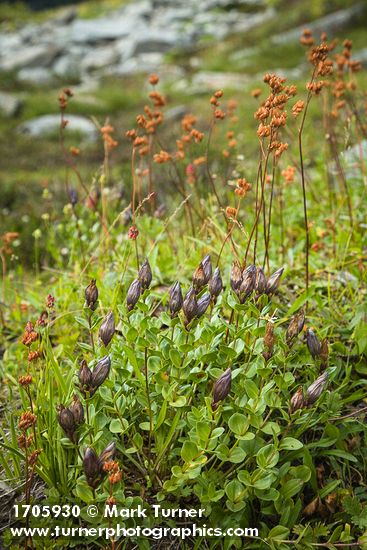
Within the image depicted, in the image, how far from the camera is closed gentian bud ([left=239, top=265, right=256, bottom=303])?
67.9 inches

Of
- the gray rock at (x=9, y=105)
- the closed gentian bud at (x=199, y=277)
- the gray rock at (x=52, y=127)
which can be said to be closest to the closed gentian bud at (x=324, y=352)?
the closed gentian bud at (x=199, y=277)

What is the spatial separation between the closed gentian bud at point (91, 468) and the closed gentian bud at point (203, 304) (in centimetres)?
51

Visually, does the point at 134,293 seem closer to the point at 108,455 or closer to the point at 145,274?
the point at 145,274

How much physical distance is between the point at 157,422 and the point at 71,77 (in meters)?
20.5

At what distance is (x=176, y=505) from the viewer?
1664mm

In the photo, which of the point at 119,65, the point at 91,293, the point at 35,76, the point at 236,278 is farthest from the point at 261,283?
the point at 119,65

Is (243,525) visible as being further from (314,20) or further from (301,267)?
(314,20)

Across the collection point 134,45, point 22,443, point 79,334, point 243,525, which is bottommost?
point 243,525

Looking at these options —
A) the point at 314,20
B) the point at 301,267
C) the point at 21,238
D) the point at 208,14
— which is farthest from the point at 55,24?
the point at 301,267

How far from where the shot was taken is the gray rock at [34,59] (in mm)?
23609

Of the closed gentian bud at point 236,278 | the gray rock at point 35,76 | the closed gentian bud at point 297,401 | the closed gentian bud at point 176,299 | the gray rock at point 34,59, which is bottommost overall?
the closed gentian bud at point 297,401

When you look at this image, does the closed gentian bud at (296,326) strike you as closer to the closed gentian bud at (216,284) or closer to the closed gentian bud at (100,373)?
the closed gentian bud at (216,284)

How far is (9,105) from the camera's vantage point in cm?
1477

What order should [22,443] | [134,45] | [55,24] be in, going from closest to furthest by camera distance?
[22,443]
[134,45]
[55,24]
